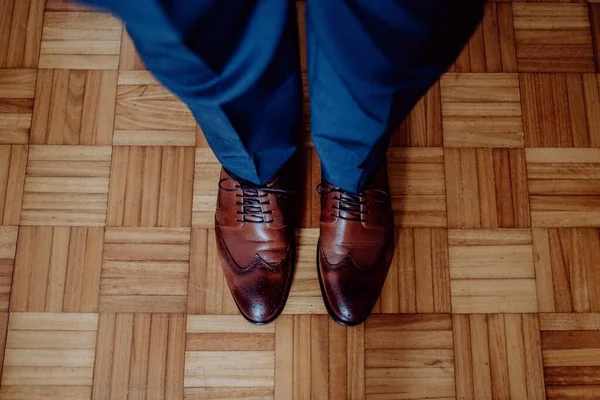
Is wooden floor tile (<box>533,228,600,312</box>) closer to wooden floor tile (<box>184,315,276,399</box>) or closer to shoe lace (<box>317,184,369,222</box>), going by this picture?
shoe lace (<box>317,184,369,222</box>)

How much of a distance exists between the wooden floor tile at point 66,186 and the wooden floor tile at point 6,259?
0.03m

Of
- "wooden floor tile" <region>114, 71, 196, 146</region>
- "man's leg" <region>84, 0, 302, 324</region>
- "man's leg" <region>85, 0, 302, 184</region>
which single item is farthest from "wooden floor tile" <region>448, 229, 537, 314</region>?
"wooden floor tile" <region>114, 71, 196, 146</region>

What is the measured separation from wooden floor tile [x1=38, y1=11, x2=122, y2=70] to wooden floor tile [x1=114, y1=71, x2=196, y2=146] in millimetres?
59

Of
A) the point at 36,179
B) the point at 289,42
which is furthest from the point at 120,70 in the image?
the point at 289,42

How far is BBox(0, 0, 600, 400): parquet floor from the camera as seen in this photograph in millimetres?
841

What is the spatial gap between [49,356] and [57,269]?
136mm

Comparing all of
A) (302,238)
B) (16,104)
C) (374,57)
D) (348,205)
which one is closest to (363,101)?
(374,57)

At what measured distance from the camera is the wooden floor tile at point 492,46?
975mm

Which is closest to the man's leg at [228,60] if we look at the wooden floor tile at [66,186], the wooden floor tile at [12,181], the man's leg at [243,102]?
the man's leg at [243,102]

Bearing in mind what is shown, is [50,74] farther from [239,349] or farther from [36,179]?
[239,349]

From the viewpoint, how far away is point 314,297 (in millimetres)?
863

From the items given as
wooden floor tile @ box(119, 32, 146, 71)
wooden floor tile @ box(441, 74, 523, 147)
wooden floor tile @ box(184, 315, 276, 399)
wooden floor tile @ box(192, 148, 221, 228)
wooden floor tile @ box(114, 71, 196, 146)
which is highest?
wooden floor tile @ box(441, 74, 523, 147)

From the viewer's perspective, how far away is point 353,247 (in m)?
0.81

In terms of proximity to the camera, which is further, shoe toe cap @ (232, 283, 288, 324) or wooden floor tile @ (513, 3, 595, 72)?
wooden floor tile @ (513, 3, 595, 72)
